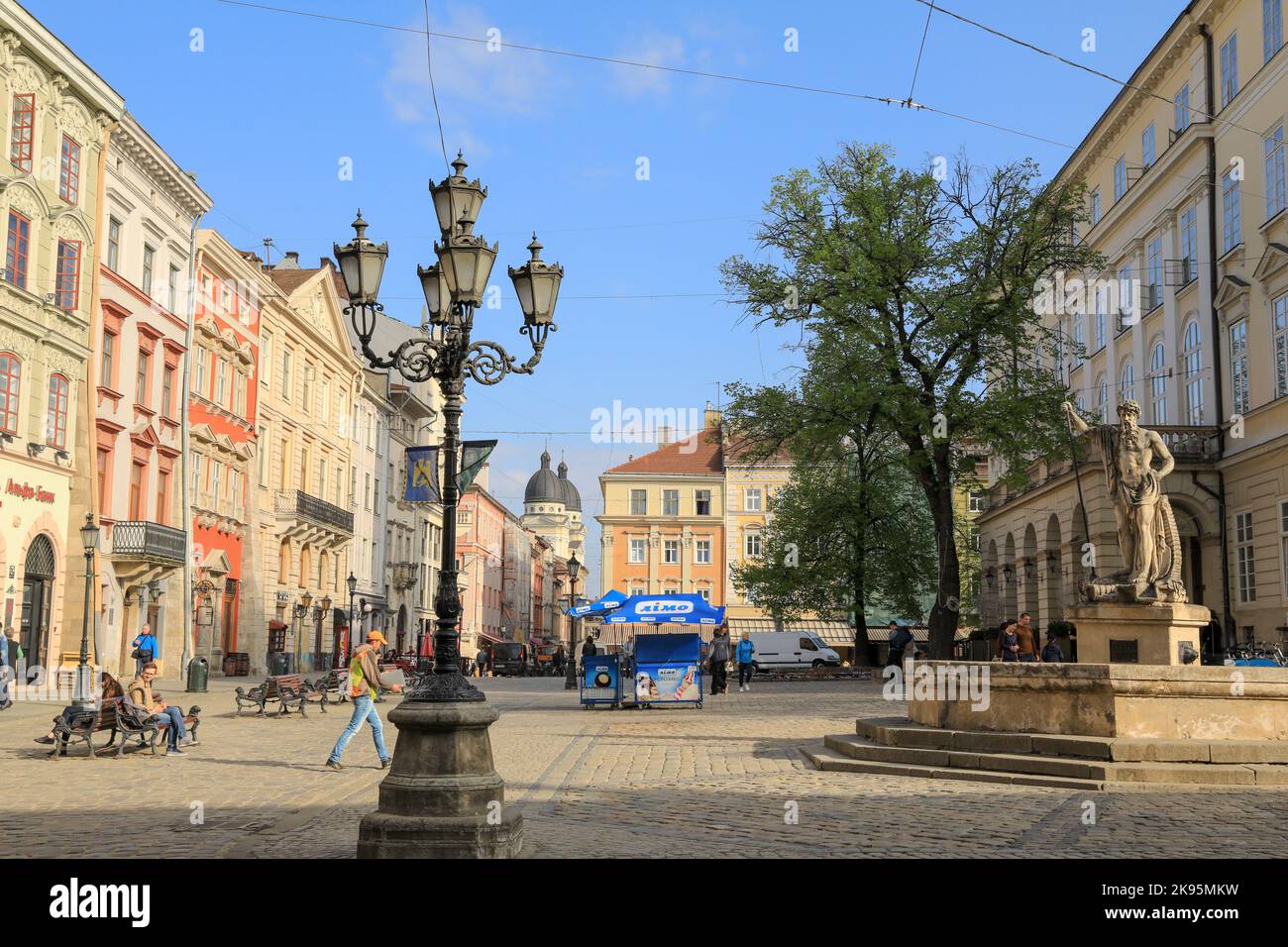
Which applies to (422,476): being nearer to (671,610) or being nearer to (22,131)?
(671,610)

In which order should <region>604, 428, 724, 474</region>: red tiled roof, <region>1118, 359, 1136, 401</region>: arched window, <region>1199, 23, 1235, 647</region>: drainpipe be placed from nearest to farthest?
<region>1199, 23, 1235, 647</region>: drainpipe → <region>1118, 359, 1136, 401</region>: arched window → <region>604, 428, 724, 474</region>: red tiled roof

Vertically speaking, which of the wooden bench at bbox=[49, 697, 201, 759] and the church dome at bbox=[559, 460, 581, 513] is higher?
the church dome at bbox=[559, 460, 581, 513]

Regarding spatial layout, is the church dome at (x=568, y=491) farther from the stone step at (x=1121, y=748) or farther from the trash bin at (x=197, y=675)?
the stone step at (x=1121, y=748)

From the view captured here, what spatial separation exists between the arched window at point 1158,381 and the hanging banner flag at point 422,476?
30749 mm

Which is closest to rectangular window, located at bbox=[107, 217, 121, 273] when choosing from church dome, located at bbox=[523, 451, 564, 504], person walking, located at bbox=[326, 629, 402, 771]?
person walking, located at bbox=[326, 629, 402, 771]

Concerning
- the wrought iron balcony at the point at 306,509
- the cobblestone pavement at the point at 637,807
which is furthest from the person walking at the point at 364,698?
the wrought iron balcony at the point at 306,509

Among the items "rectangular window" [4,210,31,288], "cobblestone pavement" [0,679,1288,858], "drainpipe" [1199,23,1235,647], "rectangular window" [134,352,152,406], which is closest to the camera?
"cobblestone pavement" [0,679,1288,858]

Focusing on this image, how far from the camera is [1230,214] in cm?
3275

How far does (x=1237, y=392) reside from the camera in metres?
32.4

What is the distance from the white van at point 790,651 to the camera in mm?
56781

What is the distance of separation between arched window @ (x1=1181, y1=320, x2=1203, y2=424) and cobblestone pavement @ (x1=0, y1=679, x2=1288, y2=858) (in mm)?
21042

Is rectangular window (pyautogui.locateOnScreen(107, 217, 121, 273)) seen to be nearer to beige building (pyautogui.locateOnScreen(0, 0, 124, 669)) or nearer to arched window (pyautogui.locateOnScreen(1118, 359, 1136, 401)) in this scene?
beige building (pyautogui.locateOnScreen(0, 0, 124, 669))

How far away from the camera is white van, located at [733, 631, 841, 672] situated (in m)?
56.8
